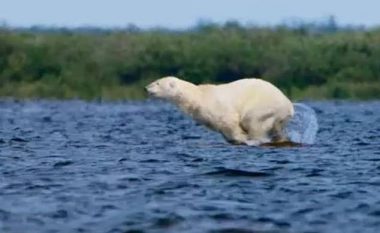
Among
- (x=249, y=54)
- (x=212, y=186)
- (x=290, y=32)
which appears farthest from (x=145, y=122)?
(x=290, y=32)

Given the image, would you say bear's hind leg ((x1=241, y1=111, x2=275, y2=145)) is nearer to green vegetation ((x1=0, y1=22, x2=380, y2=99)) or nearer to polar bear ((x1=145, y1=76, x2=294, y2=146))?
polar bear ((x1=145, y1=76, x2=294, y2=146))

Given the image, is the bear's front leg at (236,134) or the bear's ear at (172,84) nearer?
the bear's front leg at (236,134)

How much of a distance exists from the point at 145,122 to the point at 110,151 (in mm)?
16119

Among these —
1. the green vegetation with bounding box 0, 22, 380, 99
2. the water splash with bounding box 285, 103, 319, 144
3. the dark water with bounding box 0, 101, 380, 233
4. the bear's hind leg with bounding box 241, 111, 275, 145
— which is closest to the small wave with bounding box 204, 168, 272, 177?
the dark water with bounding box 0, 101, 380, 233

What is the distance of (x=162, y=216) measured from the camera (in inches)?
787

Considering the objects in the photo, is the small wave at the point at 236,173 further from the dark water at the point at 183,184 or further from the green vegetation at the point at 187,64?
the green vegetation at the point at 187,64

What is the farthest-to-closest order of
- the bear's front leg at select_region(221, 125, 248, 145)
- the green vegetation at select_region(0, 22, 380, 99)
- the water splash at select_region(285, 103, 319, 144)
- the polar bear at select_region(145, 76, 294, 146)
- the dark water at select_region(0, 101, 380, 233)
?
the green vegetation at select_region(0, 22, 380, 99) < the water splash at select_region(285, 103, 319, 144) < the bear's front leg at select_region(221, 125, 248, 145) < the polar bear at select_region(145, 76, 294, 146) < the dark water at select_region(0, 101, 380, 233)

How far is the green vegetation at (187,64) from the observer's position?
253 feet

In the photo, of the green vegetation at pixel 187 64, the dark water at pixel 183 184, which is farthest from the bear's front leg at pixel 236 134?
the green vegetation at pixel 187 64

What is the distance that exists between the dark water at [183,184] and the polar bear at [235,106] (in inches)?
17.0

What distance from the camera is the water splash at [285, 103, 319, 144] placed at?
31703 millimetres

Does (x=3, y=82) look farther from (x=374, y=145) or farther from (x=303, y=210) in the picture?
(x=303, y=210)

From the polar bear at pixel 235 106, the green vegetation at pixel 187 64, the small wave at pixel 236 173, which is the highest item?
the polar bear at pixel 235 106

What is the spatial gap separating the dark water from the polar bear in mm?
433
